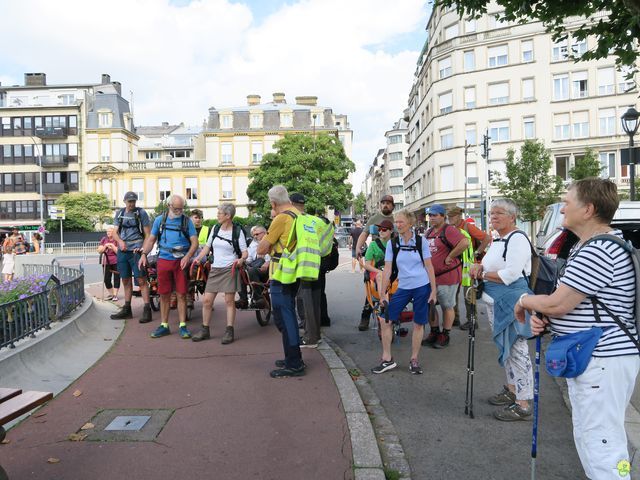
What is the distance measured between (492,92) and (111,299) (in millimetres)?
40892

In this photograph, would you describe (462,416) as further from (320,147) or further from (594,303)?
(320,147)

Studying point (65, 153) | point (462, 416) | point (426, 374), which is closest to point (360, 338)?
point (426, 374)

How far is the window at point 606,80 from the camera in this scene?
41469mm

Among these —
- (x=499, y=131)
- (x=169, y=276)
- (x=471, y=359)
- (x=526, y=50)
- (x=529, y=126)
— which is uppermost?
(x=526, y=50)

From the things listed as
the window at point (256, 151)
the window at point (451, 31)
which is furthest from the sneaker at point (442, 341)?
the window at point (256, 151)

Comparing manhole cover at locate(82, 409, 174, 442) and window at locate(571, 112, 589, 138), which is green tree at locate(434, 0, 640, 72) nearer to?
manhole cover at locate(82, 409, 174, 442)

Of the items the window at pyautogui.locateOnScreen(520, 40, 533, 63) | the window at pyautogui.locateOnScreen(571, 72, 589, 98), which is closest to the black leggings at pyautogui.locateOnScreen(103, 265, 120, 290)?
the window at pyautogui.locateOnScreen(571, 72, 589, 98)

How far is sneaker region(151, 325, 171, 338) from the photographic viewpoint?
24.8ft

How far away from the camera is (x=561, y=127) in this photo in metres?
43.5

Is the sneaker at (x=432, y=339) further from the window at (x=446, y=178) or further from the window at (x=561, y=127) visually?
the window at (x=561, y=127)

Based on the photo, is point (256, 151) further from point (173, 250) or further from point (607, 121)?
point (173, 250)

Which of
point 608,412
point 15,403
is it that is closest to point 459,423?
point 608,412

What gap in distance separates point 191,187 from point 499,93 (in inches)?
1472

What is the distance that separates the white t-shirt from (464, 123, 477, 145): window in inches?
1627
